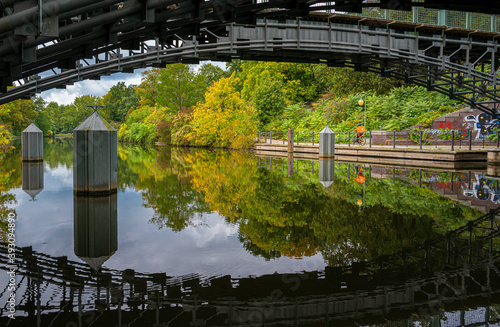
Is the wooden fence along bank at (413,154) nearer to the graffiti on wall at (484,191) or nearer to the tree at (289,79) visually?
the graffiti on wall at (484,191)

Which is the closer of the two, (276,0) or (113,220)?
(113,220)

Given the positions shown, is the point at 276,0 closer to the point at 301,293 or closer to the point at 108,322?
the point at 301,293

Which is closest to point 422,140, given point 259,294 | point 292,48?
point 292,48

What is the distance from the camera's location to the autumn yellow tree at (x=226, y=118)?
42.4m

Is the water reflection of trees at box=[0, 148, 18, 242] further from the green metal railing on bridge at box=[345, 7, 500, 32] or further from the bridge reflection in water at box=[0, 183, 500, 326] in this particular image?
the green metal railing on bridge at box=[345, 7, 500, 32]

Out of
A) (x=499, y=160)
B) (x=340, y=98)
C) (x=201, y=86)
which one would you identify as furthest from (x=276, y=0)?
(x=201, y=86)

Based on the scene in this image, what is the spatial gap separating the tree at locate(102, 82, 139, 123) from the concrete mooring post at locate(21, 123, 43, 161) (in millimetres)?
83640

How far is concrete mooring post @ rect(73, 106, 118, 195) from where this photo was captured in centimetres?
996

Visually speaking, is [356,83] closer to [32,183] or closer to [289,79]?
[289,79]

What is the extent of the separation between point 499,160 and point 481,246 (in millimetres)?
18695

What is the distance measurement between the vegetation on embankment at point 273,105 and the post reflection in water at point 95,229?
97.7 feet

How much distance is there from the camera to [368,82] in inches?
1770

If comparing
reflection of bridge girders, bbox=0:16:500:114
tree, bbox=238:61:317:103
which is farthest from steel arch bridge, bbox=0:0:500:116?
tree, bbox=238:61:317:103

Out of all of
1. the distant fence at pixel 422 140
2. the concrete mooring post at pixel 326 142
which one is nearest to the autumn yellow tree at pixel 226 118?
the distant fence at pixel 422 140
